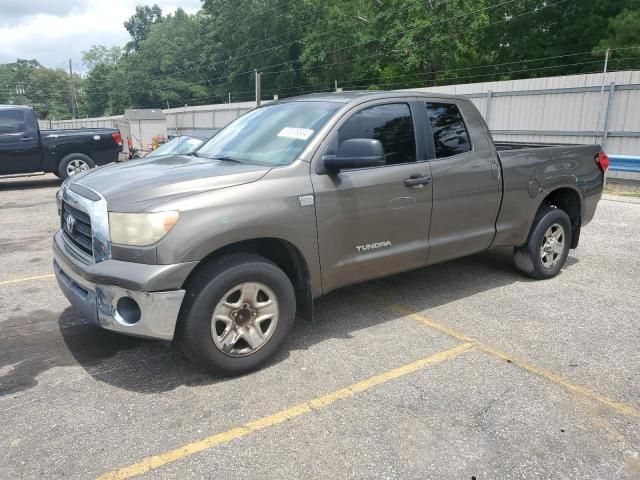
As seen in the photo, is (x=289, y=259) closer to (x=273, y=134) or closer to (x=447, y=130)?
(x=273, y=134)

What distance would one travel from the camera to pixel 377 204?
4.03 metres

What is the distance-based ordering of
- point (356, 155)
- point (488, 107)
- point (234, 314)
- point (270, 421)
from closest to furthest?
point (270, 421) → point (234, 314) → point (356, 155) → point (488, 107)

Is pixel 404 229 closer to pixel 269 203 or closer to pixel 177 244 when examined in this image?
pixel 269 203

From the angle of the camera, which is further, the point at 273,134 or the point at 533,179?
the point at 533,179

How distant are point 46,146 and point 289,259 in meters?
11.4

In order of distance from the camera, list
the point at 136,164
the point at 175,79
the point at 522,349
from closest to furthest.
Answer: the point at 522,349 < the point at 136,164 < the point at 175,79

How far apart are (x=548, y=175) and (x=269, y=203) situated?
126 inches

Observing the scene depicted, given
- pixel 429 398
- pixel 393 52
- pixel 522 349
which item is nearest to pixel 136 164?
pixel 429 398

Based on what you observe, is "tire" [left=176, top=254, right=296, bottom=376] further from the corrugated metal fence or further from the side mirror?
the corrugated metal fence

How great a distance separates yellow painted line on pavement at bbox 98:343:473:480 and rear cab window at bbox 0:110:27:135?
40.5 ft

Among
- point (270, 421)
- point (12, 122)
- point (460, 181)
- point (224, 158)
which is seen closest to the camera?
point (270, 421)

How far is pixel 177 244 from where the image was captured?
313 centimetres

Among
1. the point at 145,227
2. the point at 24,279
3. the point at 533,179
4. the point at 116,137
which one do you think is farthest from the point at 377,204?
the point at 116,137

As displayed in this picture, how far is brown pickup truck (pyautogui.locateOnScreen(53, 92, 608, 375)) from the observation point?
3186 millimetres
